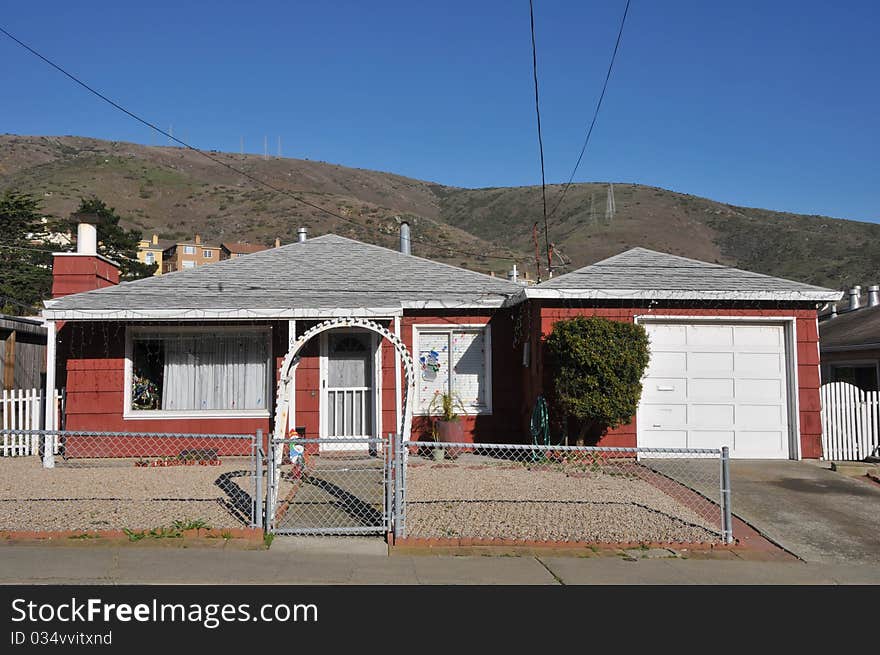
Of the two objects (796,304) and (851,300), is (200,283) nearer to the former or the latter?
(796,304)

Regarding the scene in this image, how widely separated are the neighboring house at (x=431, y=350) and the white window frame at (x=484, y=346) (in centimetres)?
3

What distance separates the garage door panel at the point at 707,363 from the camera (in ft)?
40.4

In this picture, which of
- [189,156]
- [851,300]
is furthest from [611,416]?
[189,156]

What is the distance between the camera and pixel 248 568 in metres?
6.59

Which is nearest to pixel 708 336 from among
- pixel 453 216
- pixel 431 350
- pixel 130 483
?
pixel 431 350

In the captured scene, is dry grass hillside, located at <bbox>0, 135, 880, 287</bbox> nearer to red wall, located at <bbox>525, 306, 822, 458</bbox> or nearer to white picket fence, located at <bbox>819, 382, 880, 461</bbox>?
red wall, located at <bbox>525, 306, 822, 458</bbox>

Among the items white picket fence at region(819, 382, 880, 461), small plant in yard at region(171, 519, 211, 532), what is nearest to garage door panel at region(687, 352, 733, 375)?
white picket fence at region(819, 382, 880, 461)

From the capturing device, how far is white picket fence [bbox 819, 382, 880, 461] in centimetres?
1224

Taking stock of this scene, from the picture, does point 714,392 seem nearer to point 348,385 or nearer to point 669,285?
point 669,285

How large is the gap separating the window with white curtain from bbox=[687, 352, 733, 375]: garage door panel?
23.5ft

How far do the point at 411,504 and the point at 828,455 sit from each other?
24.7ft

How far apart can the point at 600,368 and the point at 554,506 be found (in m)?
3.07

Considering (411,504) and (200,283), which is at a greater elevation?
(200,283)

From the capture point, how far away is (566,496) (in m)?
9.09
